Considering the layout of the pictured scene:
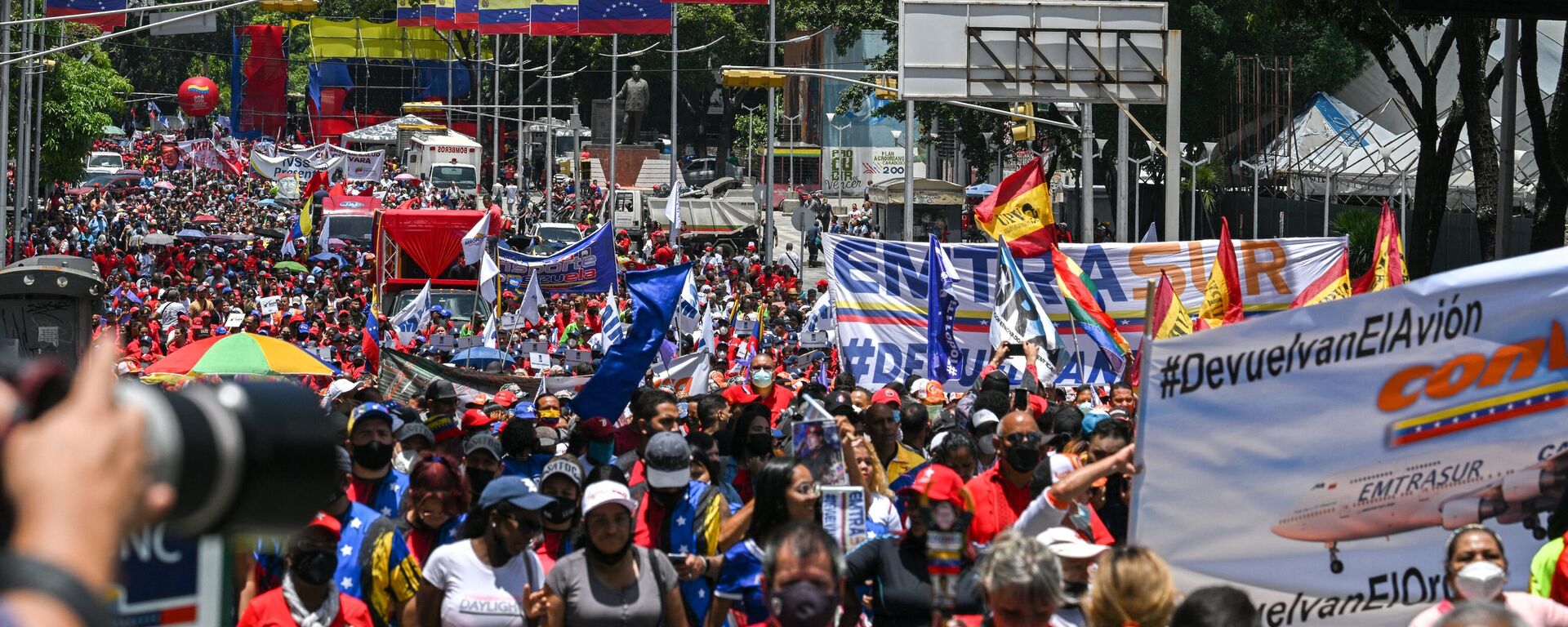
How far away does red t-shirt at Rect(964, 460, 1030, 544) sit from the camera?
664 centimetres

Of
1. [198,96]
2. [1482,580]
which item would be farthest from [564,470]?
[198,96]

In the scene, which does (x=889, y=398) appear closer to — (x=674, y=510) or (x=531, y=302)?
(x=674, y=510)

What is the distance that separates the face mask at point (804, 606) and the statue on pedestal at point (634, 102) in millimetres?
65018

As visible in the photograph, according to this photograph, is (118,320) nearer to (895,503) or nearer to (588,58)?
(895,503)

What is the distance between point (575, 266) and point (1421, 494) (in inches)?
679

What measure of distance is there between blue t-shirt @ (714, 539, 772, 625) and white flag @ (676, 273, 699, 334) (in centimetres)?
1186

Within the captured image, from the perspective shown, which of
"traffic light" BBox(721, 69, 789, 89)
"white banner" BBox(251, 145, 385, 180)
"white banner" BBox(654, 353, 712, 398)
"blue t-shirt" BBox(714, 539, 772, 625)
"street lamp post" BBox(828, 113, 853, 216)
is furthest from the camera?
"street lamp post" BBox(828, 113, 853, 216)

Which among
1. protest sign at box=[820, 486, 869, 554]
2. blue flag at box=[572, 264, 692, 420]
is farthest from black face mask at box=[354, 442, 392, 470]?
blue flag at box=[572, 264, 692, 420]

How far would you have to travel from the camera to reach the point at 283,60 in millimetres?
84312

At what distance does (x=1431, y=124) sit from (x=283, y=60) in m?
71.7

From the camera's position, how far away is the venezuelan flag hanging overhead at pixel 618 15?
1699 inches

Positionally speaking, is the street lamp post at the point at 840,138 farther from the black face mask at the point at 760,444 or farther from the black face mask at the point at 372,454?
the black face mask at the point at 372,454

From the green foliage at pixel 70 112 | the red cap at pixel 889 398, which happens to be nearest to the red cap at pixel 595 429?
the red cap at pixel 889 398

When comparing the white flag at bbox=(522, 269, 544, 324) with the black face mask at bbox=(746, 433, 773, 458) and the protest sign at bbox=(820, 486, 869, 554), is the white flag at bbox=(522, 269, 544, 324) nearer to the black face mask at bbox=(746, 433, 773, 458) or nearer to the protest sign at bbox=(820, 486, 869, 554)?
the black face mask at bbox=(746, 433, 773, 458)
